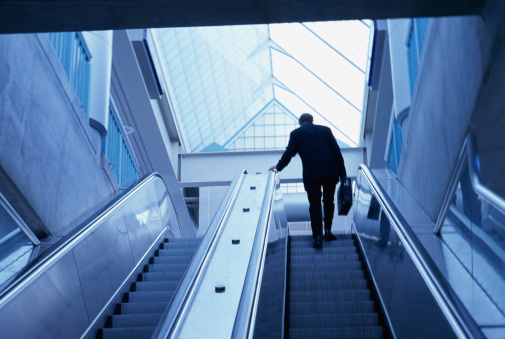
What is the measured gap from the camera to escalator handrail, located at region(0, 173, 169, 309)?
3.73m

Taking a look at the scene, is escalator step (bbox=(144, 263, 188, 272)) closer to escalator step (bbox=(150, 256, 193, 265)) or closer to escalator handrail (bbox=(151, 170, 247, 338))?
escalator step (bbox=(150, 256, 193, 265))

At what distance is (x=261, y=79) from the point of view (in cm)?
2289

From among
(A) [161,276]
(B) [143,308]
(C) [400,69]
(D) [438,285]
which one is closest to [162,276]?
(A) [161,276]

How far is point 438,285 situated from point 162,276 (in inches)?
142

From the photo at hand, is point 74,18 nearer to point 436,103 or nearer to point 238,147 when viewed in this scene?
point 436,103

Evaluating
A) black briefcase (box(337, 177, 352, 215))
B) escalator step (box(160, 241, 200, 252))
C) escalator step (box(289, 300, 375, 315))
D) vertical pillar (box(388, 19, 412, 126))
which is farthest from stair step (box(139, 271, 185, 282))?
vertical pillar (box(388, 19, 412, 126))

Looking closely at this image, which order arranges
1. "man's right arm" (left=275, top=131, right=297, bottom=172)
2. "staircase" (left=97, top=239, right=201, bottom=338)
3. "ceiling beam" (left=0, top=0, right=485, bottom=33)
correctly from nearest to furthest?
"ceiling beam" (left=0, top=0, right=485, bottom=33), "staircase" (left=97, top=239, right=201, bottom=338), "man's right arm" (left=275, top=131, right=297, bottom=172)

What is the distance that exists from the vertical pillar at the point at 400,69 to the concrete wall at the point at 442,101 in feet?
0.65

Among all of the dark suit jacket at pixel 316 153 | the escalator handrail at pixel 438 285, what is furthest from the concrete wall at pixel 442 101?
the escalator handrail at pixel 438 285

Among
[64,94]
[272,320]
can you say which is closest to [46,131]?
[64,94]

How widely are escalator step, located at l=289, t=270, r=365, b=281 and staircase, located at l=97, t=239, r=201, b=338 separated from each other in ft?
3.57

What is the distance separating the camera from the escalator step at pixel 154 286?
19.3 feet

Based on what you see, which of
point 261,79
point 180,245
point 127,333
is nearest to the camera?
point 127,333

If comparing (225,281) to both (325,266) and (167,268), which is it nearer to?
(325,266)
